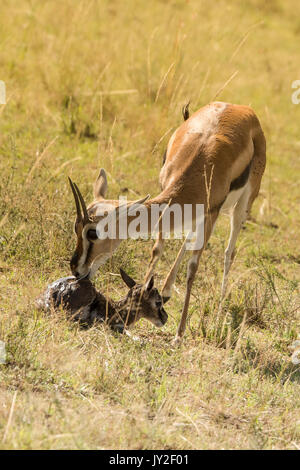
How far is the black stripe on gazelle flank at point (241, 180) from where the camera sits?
5.56 meters

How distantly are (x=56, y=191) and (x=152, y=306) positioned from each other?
71.4 inches

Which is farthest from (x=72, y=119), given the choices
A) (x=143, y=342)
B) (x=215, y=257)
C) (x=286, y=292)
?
(x=143, y=342)

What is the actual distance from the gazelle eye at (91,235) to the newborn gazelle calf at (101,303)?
10.8 inches

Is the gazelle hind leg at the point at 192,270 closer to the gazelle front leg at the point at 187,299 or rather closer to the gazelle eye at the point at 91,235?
the gazelle front leg at the point at 187,299

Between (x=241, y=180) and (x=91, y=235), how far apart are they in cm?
137

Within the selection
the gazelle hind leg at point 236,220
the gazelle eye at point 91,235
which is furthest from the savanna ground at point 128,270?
the gazelle eye at point 91,235

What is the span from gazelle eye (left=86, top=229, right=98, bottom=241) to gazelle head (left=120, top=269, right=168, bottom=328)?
0.29 metres

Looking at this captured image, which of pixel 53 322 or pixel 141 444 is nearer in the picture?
pixel 141 444

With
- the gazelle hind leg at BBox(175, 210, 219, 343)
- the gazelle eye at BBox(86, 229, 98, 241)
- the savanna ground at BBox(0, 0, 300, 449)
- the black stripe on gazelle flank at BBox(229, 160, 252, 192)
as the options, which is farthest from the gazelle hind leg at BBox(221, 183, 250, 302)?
the gazelle eye at BBox(86, 229, 98, 241)

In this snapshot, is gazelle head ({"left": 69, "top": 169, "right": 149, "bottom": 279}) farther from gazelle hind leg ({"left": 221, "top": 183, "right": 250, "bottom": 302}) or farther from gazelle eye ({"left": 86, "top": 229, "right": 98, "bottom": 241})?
gazelle hind leg ({"left": 221, "top": 183, "right": 250, "bottom": 302})

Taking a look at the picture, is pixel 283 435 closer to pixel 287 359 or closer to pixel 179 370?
pixel 179 370

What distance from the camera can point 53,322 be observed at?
4555 mm

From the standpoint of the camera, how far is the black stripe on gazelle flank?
5556 mm

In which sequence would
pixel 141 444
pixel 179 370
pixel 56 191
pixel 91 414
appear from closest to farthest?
pixel 141 444 → pixel 91 414 → pixel 179 370 → pixel 56 191
